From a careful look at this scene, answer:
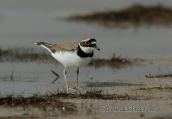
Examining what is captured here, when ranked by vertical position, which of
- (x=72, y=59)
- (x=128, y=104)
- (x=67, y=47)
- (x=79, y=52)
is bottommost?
(x=128, y=104)

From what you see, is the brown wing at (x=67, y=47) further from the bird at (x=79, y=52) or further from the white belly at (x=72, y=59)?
the white belly at (x=72, y=59)

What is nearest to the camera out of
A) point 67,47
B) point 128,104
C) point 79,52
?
point 128,104

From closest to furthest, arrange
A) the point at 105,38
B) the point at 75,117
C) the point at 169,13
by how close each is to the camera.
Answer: the point at 75,117 < the point at 105,38 < the point at 169,13

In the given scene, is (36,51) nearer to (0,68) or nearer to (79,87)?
(0,68)

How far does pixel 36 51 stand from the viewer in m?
13.9

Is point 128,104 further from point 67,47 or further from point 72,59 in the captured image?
point 67,47

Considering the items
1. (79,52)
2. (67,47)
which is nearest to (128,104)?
(79,52)

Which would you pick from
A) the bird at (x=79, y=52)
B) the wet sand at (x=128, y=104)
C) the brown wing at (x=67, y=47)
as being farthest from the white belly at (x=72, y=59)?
the wet sand at (x=128, y=104)

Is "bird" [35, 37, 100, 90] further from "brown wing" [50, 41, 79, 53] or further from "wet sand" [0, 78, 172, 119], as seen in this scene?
"wet sand" [0, 78, 172, 119]

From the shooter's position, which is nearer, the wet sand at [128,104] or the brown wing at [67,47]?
the wet sand at [128,104]

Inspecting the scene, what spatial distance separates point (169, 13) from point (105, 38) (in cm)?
972

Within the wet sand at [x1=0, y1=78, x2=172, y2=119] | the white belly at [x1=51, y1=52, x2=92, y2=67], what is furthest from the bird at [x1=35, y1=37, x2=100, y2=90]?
the wet sand at [x1=0, y1=78, x2=172, y2=119]

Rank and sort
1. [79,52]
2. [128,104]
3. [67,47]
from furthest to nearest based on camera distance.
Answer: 1. [67,47]
2. [79,52]
3. [128,104]

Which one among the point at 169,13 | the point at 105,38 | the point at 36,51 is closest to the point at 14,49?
the point at 36,51
